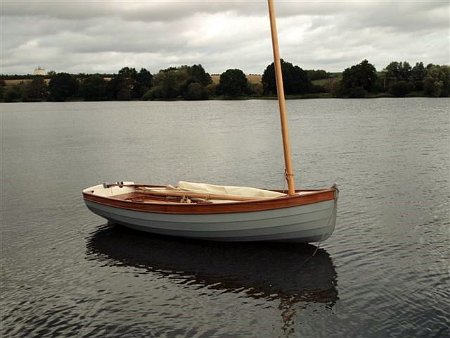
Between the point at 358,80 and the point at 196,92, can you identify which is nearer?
the point at 358,80

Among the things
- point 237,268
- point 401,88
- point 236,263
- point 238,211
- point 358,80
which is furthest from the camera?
point 358,80

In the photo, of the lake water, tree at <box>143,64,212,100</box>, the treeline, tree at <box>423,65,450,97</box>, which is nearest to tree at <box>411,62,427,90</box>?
the treeline

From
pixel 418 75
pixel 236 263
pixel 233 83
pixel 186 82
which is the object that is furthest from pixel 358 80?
pixel 236 263

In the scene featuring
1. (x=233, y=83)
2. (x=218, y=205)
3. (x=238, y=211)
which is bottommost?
(x=238, y=211)

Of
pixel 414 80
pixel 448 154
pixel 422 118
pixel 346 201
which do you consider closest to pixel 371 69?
pixel 414 80

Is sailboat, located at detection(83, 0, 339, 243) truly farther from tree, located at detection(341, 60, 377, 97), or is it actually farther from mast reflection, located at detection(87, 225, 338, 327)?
tree, located at detection(341, 60, 377, 97)

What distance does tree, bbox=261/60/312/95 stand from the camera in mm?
181750

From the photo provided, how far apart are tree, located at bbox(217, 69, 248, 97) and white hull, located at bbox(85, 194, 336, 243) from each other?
555ft

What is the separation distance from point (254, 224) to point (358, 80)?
154082 mm

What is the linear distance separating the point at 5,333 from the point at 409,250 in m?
16.5

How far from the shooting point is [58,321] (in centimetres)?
1653

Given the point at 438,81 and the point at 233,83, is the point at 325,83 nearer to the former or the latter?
the point at 233,83

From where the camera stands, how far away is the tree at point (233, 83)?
189875mm

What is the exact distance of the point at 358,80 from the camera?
544 feet
